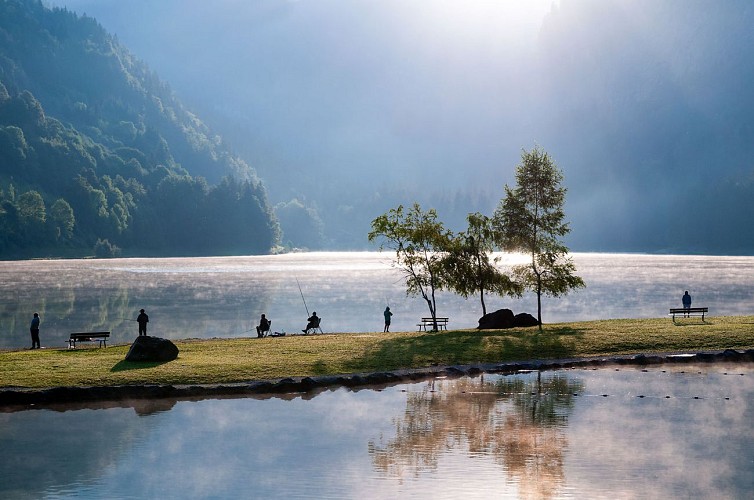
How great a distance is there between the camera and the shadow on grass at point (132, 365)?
35453 mm

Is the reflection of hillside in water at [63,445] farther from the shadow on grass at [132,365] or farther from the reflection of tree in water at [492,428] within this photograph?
the reflection of tree in water at [492,428]

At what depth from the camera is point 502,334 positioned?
48.8 meters

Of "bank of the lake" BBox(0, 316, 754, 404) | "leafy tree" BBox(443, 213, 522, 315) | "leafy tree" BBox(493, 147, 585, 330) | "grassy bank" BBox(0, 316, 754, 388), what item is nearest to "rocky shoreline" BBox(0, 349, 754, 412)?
"bank of the lake" BBox(0, 316, 754, 404)

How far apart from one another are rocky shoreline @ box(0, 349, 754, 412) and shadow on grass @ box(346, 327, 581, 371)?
1.45 metres

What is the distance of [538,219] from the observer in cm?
5541

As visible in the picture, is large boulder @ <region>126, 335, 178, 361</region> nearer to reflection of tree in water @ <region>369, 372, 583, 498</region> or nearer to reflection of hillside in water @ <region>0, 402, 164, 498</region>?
reflection of hillside in water @ <region>0, 402, 164, 498</region>

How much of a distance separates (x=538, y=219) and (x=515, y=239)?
225cm

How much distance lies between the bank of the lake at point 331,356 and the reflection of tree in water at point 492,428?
16.1 ft

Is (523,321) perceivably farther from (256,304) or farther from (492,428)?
(256,304)

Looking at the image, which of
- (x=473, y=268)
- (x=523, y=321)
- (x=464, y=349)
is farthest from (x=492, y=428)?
(x=473, y=268)

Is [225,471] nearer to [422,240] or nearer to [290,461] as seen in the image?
[290,461]

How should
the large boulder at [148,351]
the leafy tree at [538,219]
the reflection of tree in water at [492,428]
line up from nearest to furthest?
the reflection of tree in water at [492,428] → the large boulder at [148,351] → the leafy tree at [538,219]

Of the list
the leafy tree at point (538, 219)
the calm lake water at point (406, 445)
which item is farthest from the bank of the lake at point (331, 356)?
the leafy tree at point (538, 219)

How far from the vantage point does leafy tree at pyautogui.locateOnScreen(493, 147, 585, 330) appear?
55188mm
